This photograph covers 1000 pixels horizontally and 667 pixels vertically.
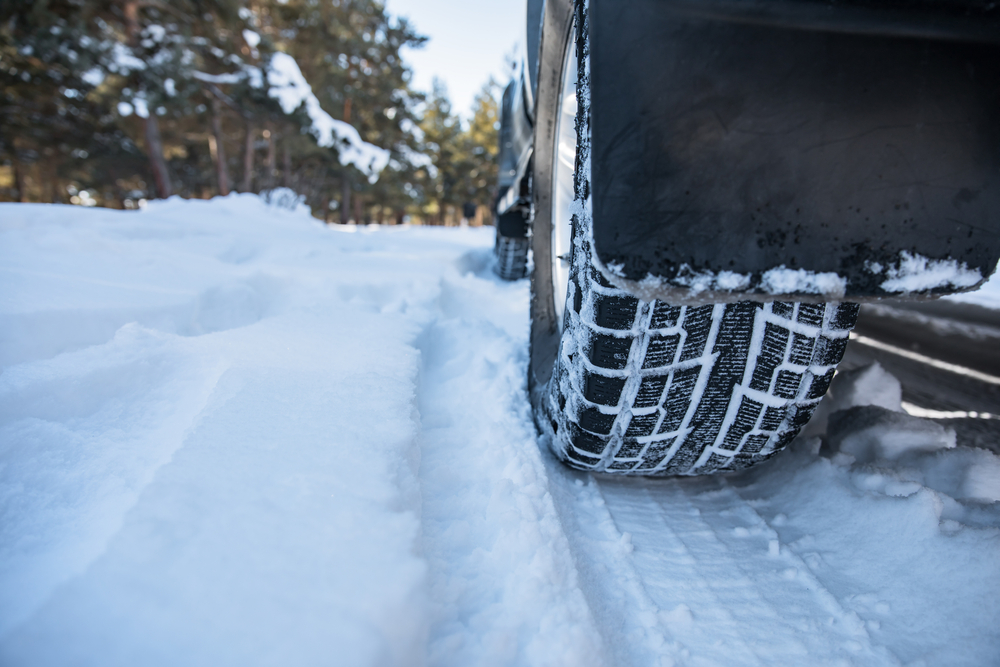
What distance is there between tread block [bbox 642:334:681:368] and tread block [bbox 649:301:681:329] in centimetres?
2

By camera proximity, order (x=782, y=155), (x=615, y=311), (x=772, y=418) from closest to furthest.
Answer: (x=782, y=155), (x=615, y=311), (x=772, y=418)

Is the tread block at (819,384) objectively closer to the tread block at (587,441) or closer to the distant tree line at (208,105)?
the tread block at (587,441)

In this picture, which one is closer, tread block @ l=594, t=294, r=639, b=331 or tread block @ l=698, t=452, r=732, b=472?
tread block @ l=594, t=294, r=639, b=331

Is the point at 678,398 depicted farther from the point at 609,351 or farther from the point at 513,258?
the point at 513,258

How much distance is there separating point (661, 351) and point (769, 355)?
182 mm

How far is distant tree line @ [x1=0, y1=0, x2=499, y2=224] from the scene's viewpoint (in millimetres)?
6879

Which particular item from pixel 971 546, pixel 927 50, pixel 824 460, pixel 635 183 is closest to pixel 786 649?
pixel 971 546

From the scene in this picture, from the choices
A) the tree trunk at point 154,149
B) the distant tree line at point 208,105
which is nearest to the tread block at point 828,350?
the distant tree line at point 208,105

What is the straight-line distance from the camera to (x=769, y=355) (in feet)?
2.17

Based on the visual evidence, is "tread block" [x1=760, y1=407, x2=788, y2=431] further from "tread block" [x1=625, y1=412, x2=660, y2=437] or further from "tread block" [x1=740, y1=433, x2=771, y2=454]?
"tread block" [x1=625, y1=412, x2=660, y2=437]

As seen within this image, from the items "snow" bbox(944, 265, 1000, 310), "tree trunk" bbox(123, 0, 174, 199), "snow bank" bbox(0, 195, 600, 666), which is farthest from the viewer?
"tree trunk" bbox(123, 0, 174, 199)

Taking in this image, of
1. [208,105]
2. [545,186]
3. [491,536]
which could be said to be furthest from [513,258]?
[208,105]

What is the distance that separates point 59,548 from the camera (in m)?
0.45

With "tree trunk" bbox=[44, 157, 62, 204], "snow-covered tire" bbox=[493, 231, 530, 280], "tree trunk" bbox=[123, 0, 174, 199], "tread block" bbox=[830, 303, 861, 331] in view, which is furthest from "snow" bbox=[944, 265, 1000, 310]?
"tree trunk" bbox=[44, 157, 62, 204]
